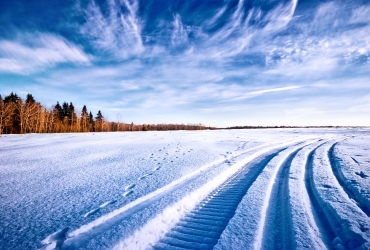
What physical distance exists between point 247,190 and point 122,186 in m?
2.93

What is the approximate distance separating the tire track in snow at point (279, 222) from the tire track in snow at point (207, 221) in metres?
0.58

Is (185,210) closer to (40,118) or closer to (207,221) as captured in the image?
(207,221)

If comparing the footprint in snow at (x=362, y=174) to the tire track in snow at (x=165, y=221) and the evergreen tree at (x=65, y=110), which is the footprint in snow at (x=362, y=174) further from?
the evergreen tree at (x=65, y=110)

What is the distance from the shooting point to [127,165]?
6.46 meters

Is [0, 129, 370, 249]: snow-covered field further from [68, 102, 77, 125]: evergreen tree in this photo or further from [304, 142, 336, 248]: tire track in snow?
[68, 102, 77, 125]: evergreen tree

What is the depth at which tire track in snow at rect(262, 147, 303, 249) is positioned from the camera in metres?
2.28

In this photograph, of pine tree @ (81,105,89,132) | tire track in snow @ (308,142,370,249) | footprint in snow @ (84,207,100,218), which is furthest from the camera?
pine tree @ (81,105,89,132)

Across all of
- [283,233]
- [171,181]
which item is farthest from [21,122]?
[283,233]

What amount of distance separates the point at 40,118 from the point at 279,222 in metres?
56.7

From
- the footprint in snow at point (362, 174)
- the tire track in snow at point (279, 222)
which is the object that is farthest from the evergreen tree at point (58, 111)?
the footprint in snow at point (362, 174)

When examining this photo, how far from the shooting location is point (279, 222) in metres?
2.73

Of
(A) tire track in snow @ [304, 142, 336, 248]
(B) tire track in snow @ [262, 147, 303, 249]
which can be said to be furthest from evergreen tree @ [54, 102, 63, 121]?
(A) tire track in snow @ [304, 142, 336, 248]

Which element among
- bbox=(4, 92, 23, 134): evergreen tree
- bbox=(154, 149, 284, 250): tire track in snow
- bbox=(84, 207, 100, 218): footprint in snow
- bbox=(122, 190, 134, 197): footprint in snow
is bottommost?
bbox=(154, 149, 284, 250): tire track in snow

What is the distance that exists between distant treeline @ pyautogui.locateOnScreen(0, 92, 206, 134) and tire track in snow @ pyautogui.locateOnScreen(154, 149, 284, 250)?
47879 mm
